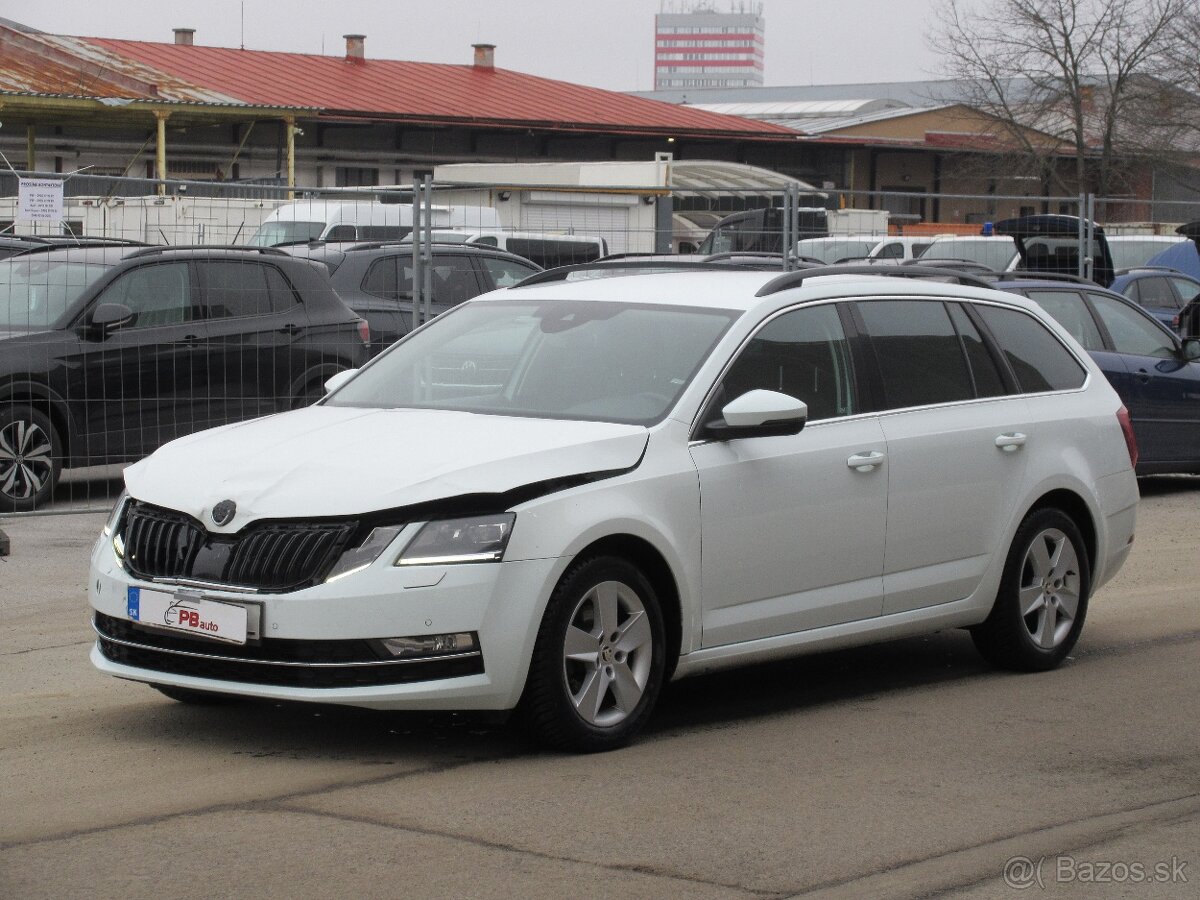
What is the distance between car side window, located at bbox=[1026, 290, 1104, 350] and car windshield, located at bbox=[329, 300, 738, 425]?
7.34 metres

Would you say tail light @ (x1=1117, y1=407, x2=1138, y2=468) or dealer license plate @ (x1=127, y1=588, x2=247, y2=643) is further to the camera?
tail light @ (x1=1117, y1=407, x2=1138, y2=468)

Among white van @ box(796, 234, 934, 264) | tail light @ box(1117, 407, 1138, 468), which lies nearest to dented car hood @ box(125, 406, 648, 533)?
tail light @ box(1117, 407, 1138, 468)

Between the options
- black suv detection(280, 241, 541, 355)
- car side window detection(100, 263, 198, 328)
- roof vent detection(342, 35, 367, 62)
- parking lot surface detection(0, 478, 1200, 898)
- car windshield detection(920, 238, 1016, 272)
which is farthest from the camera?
roof vent detection(342, 35, 367, 62)

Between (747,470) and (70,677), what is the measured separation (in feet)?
9.49

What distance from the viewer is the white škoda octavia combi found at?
18.4ft

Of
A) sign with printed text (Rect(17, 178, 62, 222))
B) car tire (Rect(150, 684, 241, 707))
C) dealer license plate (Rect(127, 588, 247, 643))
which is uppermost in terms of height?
sign with printed text (Rect(17, 178, 62, 222))

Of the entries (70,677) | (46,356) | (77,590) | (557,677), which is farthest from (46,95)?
(557,677)

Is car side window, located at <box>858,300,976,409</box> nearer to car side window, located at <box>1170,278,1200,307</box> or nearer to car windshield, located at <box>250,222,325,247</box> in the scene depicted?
car windshield, located at <box>250,222,325,247</box>

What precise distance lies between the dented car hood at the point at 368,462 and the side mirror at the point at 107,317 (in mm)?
5998

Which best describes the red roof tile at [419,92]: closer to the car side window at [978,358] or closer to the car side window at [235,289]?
the car side window at [235,289]

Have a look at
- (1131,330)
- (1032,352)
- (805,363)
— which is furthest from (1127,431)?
(1131,330)

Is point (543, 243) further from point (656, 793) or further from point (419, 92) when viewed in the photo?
point (419, 92)

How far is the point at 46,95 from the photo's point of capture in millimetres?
31281

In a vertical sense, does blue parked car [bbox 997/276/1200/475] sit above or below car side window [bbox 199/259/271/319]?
below
